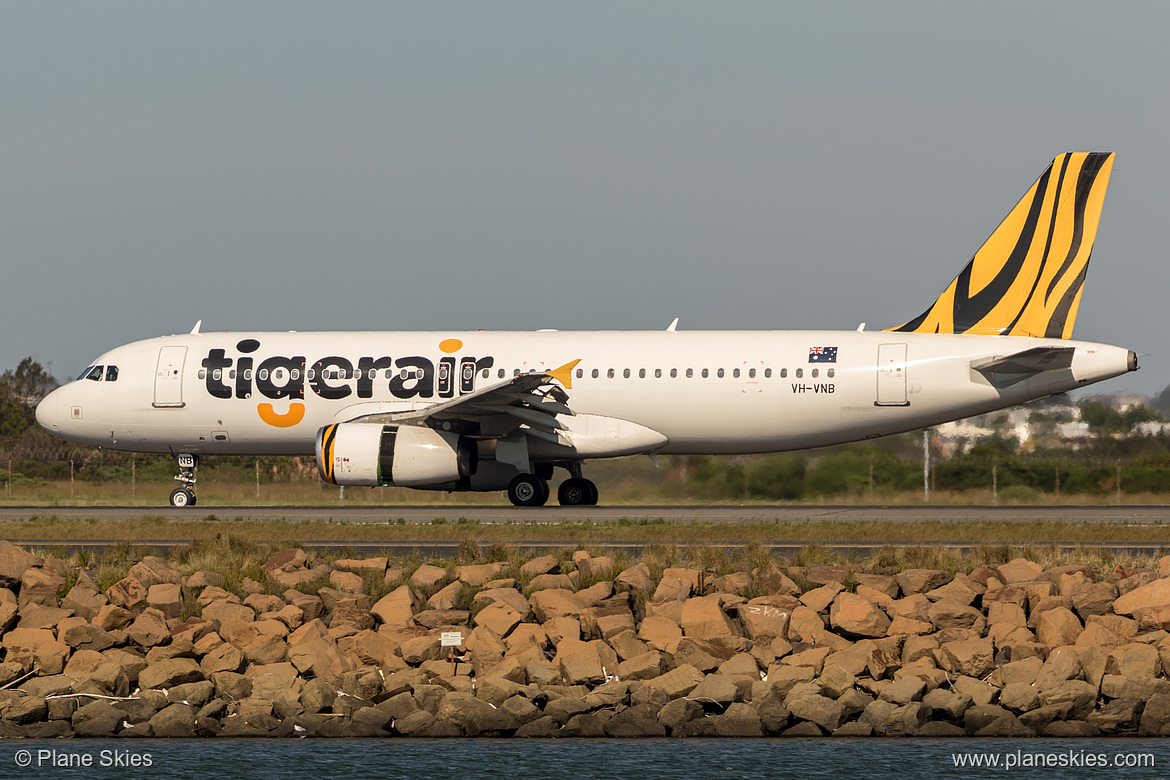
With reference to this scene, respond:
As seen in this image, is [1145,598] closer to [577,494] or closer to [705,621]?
[705,621]

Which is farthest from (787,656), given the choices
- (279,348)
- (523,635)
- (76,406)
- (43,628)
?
(76,406)

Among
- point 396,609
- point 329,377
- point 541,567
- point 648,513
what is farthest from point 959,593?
point 329,377

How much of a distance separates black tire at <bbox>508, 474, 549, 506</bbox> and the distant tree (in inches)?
921

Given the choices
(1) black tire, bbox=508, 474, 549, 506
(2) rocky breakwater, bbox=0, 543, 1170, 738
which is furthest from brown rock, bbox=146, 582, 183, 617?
(1) black tire, bbox=508, 474, 549, 506

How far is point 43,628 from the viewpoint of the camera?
15.8m

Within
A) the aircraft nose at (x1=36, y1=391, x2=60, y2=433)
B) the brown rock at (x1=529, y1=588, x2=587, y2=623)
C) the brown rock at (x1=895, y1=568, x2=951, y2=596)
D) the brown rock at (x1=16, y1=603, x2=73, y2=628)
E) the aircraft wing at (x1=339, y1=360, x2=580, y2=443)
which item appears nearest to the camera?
the brown rock at (x1=529, y1=588, x2=587, y2=623)

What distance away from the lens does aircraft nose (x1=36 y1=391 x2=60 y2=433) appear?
107ft

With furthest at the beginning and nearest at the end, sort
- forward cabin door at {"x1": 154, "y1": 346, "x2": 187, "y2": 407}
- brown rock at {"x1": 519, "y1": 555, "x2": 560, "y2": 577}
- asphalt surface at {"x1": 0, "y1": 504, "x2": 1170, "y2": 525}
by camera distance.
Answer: forward cabin door at {"x1": 154, "y1": 346, "x2": 187, "y2": 407} → asphalt surface at {"x1": 0, "y1": 504, "x2": 1170, "y2": 525} → brown rock at {"x1": 519, "y1": 555, "x2": 560, "y2": 577}

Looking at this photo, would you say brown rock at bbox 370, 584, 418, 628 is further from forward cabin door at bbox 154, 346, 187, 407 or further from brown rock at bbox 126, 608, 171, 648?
forward cabin door at bbox 154, 346, 187, 407

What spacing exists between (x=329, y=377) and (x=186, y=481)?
4704mm

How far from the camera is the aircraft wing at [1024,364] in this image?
27578mm

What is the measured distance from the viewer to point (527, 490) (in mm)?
29578

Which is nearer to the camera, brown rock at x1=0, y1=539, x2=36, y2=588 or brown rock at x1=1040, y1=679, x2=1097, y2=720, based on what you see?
brown rock at x1=1040, y1=679, x2=1097, y2=720

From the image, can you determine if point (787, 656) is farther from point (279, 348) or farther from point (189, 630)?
point (279, 348)
